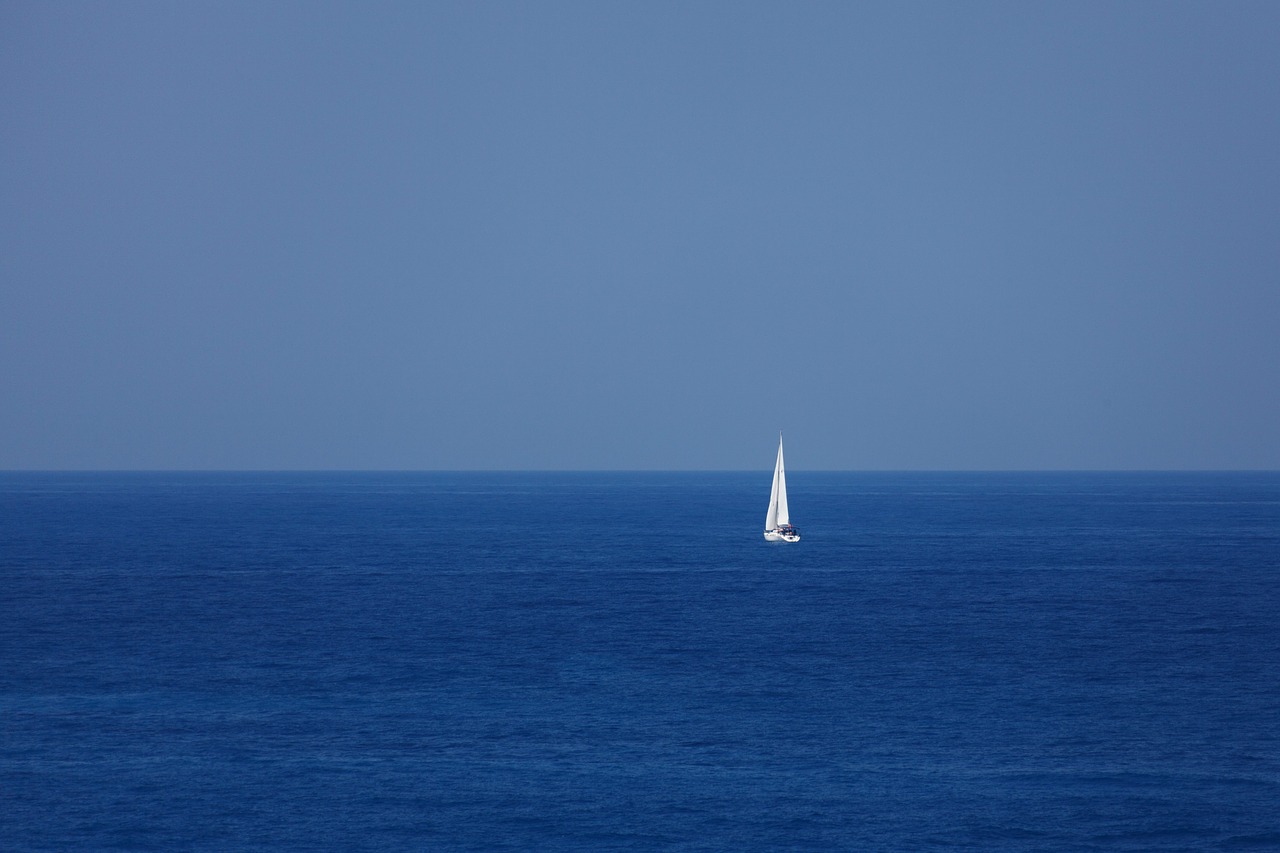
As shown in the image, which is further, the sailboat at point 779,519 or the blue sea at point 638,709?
the sailboat at point 779,519

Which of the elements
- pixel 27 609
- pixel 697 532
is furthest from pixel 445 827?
pixel 697 532

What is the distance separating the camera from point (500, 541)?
139 metres

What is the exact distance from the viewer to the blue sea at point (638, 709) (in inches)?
1492

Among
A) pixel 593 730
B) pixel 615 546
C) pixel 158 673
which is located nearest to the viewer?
pixel 593 730

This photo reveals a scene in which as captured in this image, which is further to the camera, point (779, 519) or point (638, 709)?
point (779, 519)

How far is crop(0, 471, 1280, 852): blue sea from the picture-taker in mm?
37906

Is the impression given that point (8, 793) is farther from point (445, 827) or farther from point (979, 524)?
point (979, 524)

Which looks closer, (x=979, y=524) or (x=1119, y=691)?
(x=1119, y=691)

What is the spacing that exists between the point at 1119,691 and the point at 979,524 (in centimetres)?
11795

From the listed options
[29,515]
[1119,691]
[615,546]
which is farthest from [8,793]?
[29,515]

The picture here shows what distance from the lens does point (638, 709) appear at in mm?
50938

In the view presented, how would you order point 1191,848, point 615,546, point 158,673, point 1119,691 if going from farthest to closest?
point 615,546 < point 158,673 < point 1119,691 < point 1191,848

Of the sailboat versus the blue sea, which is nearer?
the blue sea

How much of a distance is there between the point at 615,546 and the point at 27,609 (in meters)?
61.5
